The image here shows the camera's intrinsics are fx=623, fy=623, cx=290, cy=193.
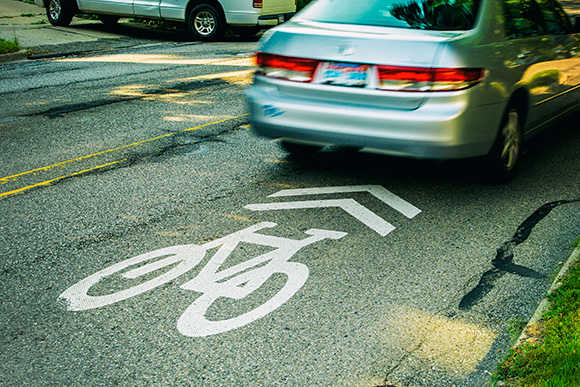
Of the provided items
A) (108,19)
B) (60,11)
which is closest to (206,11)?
(108,19)

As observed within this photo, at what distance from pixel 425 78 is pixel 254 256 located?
186 centimetres

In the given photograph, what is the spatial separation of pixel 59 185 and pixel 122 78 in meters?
5.26

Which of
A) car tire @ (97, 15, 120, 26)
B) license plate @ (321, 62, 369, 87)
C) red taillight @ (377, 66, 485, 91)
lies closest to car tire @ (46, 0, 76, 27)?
car tire @ (97, 15, 120, 26)

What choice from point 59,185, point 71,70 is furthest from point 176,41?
point 59,185

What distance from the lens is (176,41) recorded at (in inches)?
609

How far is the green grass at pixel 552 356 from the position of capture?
275cm

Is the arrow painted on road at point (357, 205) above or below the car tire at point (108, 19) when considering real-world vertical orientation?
below

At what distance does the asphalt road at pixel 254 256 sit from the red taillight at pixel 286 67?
1.03 meters

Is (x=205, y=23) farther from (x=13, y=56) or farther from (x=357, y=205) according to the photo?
(x=357, y=205)

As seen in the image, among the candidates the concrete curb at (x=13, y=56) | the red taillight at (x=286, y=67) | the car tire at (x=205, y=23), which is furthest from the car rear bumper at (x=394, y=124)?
the car tire at (x=205, y=23)

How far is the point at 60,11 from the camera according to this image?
52.5 feet

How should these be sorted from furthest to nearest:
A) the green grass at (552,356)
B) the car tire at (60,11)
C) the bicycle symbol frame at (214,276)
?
the car tire at (60,11)
the bicycle symbol frame at (214,276)
the green grass at (552,356)

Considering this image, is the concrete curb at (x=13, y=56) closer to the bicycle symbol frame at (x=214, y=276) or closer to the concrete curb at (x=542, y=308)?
the bicycle symbol frame at (x=214, y=276)

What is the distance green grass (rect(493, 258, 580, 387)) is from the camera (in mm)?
2752
